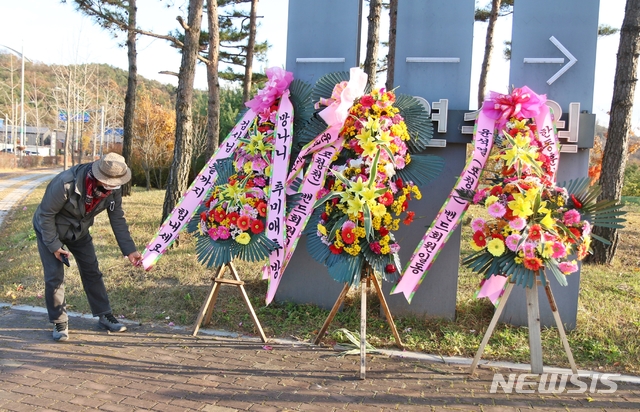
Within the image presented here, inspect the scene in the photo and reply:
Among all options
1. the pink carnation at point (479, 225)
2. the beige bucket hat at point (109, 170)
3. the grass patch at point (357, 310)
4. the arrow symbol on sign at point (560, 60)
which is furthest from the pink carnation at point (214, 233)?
the arrow symbol on sign at point (560, 60)

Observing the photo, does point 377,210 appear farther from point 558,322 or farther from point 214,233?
point 558,322

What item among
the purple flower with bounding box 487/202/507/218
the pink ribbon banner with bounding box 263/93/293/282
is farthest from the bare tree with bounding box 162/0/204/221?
the purple flower with bounding box 487/202/507/218

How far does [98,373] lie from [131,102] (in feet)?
40.9

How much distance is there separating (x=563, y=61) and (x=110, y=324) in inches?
194

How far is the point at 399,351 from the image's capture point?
466cm

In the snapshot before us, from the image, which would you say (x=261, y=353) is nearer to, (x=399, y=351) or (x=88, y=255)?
(x=399, y=351)

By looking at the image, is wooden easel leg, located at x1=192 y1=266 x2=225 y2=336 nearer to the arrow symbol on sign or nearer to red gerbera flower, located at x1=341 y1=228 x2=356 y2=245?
red gerbera flower, located at x1=341 y1=228 x2=356 y2=245

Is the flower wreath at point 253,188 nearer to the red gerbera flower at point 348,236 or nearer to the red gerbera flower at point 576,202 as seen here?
the red gerbera flower at point 348,236

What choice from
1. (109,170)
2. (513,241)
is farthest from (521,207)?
(109,170)

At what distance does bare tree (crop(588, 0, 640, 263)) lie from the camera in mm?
7059

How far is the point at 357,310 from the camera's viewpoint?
547cm

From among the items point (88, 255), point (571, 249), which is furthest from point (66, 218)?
point (571, 249)

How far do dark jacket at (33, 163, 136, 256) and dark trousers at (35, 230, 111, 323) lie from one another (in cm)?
14

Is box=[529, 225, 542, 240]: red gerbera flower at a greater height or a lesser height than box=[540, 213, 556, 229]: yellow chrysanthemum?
lesser
